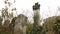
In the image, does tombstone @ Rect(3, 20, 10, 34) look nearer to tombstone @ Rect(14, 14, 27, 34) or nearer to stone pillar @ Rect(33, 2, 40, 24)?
tombstone @ Rect(14, 14, 27, 34)

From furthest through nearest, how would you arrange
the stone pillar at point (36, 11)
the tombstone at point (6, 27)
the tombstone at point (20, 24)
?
1. the tombstone at point (6, 27)
2. the tombstone at point (20, 24)
3. the stone pillar at point (36, 11)

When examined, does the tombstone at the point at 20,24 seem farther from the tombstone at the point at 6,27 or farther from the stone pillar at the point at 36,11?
the stone pillar at the point at 36,11

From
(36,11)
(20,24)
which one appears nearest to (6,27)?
(20,24)

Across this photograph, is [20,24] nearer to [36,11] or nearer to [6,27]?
[6,27]

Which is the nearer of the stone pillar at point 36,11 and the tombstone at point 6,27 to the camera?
the stone pillar at point 36,11

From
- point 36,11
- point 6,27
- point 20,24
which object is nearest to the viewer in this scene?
point 36,11

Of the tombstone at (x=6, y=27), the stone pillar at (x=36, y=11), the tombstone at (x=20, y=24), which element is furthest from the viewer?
the tombstone at (x=6, y=27)

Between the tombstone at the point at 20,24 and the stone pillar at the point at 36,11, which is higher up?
the stone pillar at the point at 36,11

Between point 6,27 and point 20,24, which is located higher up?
point 20,24

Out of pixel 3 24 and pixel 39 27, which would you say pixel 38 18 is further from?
pixel 3 24

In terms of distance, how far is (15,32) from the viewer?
38.4 feet

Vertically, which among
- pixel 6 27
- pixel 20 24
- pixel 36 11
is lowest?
pixel 6 27

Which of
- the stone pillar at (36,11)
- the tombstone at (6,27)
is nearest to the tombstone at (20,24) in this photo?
the tombstone at (6,27)

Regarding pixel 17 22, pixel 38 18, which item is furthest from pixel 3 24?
pixel 38 18
